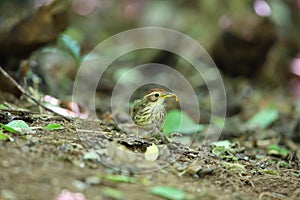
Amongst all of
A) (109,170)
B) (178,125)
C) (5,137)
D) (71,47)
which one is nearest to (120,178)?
(109,170)

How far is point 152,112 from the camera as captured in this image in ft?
14.1

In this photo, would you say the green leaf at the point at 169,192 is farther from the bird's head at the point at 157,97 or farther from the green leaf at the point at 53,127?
the bird's head at the point at 157,97

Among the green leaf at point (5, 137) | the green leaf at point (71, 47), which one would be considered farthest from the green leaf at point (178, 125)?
the green leaf at point (5, 137)

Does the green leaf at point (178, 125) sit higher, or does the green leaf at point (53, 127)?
the green leaf at point (178, 125)

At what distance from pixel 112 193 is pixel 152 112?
1778 millimetres

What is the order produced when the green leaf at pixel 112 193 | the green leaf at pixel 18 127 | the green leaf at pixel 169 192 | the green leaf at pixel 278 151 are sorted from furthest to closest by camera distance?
the green leaf at pixel 278 151 → the green leaf at pixel 18 127 → the green leaf at pixel 169 192 → the green leaf at pixel 112 193

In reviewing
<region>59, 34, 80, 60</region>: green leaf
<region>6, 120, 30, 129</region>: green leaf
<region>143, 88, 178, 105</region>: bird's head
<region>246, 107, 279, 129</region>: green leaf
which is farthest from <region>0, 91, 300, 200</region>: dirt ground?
<region>246, 107, 279, 129</region>: green leaf

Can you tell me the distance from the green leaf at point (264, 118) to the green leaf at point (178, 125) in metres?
1.06

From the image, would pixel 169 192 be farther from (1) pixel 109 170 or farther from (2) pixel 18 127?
(2) pixel 18 127

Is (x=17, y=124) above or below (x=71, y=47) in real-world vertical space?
below

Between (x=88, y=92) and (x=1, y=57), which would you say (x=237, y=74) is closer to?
(x=88, y=92)

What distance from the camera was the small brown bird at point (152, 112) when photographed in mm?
4266

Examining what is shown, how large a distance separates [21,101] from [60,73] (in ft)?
6.61

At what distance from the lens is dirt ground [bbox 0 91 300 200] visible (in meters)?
2.60
